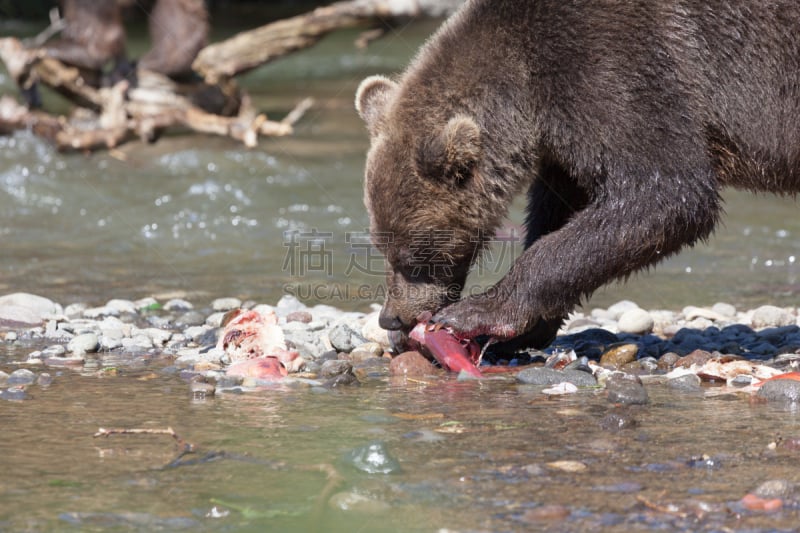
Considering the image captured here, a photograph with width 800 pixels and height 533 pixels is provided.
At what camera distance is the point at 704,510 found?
3115 mm

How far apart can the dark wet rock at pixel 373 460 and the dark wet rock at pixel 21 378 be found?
1.91 m

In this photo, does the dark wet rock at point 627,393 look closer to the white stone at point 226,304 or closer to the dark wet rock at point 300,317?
the dark wet rock at point 300,317

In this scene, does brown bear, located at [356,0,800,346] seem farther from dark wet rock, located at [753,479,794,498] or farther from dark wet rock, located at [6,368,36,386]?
dark wet rock, located at [753,479,794,498]

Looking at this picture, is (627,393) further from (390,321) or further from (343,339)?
(343,339)

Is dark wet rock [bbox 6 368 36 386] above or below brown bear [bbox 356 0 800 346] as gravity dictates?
below

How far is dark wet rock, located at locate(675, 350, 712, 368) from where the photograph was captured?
5.19m

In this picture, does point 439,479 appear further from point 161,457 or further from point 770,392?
point 770,392

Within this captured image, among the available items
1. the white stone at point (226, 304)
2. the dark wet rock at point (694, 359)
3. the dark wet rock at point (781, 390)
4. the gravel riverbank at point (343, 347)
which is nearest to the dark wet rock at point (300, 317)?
the gravel riverbank at point (343, 347)

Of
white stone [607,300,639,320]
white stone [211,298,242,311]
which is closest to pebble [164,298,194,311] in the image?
white stone [211,298,242,311]

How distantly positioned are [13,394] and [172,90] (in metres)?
8.17

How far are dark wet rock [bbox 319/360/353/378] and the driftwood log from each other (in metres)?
5.61

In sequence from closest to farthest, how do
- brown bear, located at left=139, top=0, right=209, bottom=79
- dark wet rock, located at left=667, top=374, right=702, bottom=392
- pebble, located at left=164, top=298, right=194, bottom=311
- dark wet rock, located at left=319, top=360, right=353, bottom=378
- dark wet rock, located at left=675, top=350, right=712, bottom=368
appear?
dark wet rock, located at left=667, top=374, right=702, bottom=392 → dark wet rock, located at left=319, top=360, right=353, bottom=378 → dark wet rock, located at left=675, top=350, right=712, bottom=368 → pebble, located at left=164, top=298, right=194, bottom=311 → brown bear, located at left=139, top=0, right=209, bottom=79

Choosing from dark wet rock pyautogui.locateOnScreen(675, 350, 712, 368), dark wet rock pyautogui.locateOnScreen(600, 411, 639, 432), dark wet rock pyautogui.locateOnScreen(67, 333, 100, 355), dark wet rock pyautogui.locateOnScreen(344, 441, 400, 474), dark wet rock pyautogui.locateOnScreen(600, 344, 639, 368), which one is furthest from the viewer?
dark wet rock pyautogui.locateOnScreen(67, 333, 100, 355)

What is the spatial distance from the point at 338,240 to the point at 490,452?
5.82m
